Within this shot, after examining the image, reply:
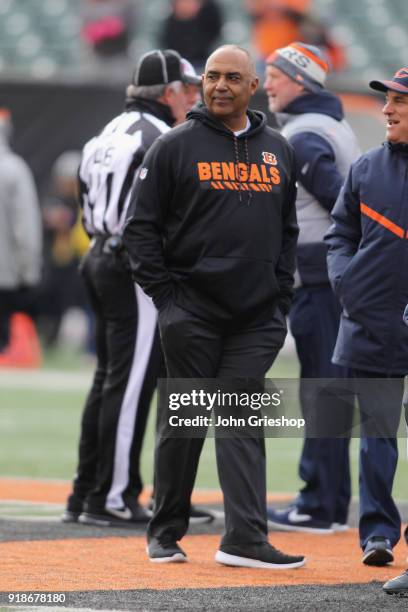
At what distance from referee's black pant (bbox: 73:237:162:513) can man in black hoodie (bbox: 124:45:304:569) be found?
127 cm

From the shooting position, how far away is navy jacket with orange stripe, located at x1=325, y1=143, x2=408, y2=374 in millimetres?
6297

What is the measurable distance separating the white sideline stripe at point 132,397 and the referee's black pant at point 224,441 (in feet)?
3.97

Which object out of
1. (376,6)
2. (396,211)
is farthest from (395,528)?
(376,6)

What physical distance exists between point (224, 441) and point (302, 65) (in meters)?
2.41

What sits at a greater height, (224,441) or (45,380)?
(224,441)

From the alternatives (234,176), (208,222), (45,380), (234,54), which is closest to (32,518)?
(208,222)

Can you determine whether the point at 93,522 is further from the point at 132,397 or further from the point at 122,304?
the point at 122,304

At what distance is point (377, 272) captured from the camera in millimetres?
6328

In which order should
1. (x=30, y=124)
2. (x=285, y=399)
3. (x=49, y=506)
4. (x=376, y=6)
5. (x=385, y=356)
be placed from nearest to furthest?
(x=385, y=356) < (x=285, y=399) < (x=49, y=506) < (x=30, y=124) < (x=376, y=6)

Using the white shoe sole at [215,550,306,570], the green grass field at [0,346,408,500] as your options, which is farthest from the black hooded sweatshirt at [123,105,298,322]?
the green grass field at [0,346,408,500]

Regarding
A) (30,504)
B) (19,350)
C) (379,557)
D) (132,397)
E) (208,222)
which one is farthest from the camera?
(19,350)

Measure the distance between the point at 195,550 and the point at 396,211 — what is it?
181 centimetres

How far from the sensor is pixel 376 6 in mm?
23297

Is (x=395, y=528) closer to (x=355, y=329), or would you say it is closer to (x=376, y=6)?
(x=355, y=329)
